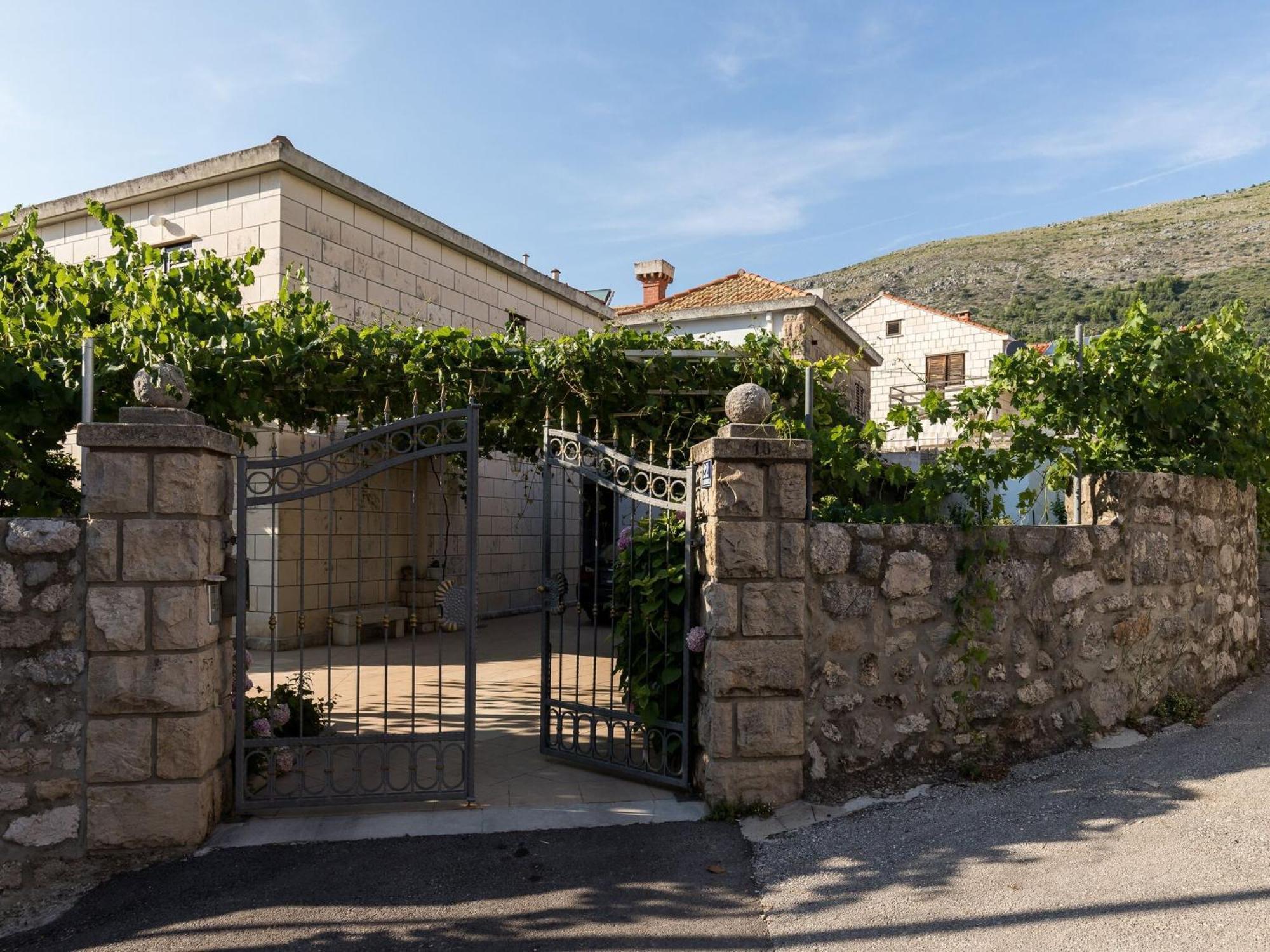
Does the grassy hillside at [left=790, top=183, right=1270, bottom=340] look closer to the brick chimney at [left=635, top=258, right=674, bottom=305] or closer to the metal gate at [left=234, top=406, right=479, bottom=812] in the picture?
the brick chimney at [left=635, top=258, right=674, bottom=305]

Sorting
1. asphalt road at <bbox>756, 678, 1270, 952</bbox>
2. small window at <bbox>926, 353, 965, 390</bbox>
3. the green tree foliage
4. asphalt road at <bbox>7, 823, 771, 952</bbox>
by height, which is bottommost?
asphalt road at <bbox>7, 823, 771, 952</bbox>

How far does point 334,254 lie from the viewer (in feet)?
31.2

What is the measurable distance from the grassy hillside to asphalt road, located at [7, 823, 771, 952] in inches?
1274

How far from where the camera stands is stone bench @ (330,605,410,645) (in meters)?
9.09

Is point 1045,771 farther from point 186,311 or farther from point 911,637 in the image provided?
point 186,311

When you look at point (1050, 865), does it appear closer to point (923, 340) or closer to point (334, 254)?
point (334, 254)

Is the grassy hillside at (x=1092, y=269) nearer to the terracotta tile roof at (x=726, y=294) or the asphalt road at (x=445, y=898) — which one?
the terracotta tile roof at (x=726, y=294)

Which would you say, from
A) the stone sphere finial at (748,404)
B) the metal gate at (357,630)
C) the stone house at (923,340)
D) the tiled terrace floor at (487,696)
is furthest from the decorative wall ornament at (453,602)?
the stone house at (923,340)

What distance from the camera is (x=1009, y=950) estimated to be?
286 centimetres

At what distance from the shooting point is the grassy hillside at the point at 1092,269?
36969 millimetres

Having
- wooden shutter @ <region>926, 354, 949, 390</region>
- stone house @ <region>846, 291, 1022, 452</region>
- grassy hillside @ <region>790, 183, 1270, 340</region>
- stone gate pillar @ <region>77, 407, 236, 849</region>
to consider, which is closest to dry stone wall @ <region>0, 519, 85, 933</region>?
stone gate pillar @ <region>77, 407, 236, 849</region>

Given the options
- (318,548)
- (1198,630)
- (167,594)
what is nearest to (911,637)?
(1198,630)

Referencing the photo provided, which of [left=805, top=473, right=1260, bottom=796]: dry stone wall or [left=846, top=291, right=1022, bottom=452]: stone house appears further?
[left=846, top=291, right=1022, bottom=452]: stone house

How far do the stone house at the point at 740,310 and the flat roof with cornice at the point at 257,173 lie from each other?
503 cm
